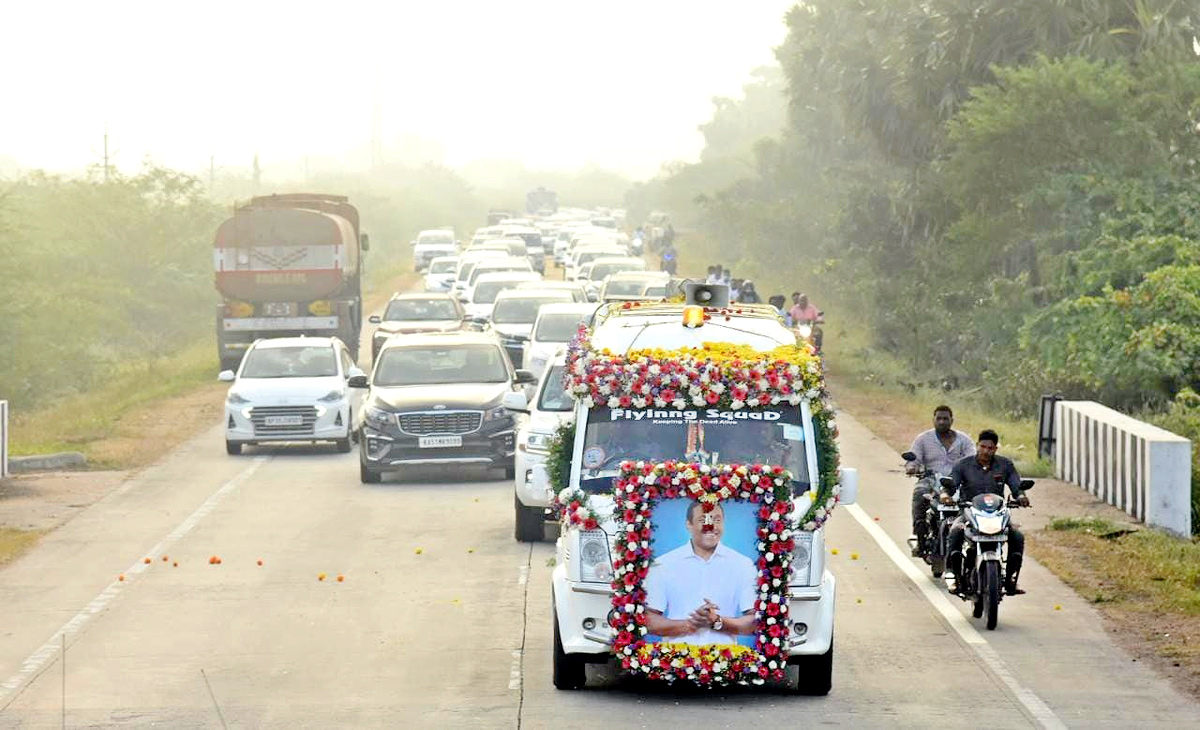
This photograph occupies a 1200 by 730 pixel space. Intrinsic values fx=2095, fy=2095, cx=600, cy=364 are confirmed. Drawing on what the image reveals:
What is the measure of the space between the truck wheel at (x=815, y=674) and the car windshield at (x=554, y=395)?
8198mm

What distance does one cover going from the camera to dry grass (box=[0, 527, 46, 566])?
2012 cm

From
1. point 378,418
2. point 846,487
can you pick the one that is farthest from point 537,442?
point 846,487

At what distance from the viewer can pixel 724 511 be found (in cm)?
1252

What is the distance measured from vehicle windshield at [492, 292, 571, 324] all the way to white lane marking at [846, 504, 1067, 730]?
1742cm

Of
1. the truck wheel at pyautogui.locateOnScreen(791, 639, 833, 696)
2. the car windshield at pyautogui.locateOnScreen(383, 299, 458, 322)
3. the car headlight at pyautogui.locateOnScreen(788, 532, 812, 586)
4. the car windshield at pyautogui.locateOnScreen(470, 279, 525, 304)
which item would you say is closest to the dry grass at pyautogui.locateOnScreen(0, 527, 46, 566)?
the truck wheel at pyautogui.locateOnScreen(791, 639, 833, 696)

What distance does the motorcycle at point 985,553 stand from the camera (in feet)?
50.1

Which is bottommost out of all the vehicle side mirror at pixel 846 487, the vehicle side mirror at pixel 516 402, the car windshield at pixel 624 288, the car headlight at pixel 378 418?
the car headlight at pixel 378 418

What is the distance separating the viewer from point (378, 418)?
25078 mm

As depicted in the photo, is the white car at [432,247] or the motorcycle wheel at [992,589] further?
the white car at [432,247]

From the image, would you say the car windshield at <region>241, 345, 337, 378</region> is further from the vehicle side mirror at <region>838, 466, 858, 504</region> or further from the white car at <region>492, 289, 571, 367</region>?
the vehicle side mirror at <region>838, 466, 858, 504</region>

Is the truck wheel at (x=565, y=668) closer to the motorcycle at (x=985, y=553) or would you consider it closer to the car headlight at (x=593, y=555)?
the car headlight at (x=593, y=555)

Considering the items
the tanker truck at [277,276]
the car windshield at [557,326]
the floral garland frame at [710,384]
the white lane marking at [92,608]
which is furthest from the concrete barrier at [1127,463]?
the tanker truck at [277,276]

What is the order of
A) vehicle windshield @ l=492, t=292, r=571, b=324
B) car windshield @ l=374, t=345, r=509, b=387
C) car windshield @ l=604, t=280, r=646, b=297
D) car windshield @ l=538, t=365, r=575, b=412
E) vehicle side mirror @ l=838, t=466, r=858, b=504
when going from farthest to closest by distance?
1. car windshield @ l=604, t=280, r=646, b=297
2. vehicle windshield @ l=492, t=292, r=571, b=324
3. car windshield @ l=374, t=345, r=509, b=387
4. car windshield @ l=538, t=365, r=575, b=412
5. vehicle side mirror @ l=838, t=466, r=858, b=504

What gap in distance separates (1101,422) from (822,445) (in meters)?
11.3
